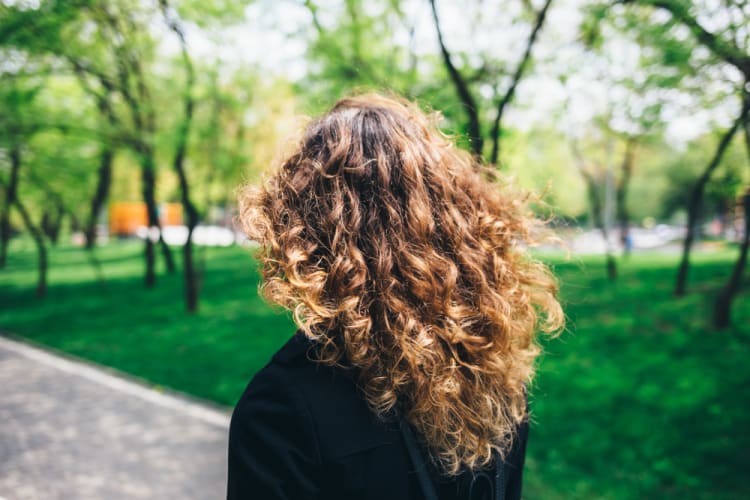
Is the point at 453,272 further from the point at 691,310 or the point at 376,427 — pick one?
the point at 691,310

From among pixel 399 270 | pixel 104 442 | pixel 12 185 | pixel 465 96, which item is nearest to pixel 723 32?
pixel 465 96

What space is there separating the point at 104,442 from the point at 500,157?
511cm

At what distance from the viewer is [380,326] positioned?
3.76 feet

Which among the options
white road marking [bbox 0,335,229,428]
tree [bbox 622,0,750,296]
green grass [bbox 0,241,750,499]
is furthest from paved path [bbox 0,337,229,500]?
tree [bbox 622,0,750,296]

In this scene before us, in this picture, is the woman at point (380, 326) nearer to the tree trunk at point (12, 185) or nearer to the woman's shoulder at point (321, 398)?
the woman's shoulder at point (321, 398)

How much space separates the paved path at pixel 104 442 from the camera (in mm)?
4031

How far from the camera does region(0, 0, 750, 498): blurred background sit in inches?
187

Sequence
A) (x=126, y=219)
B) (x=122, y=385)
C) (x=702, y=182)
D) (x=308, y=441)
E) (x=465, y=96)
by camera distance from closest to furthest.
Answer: (x=308, y=441) → (x=465, y=96) → (x=122, y=385) → (x=702, y=182) → (x=126, y=219)

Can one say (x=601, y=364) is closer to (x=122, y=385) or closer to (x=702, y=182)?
(x=702, y=182)

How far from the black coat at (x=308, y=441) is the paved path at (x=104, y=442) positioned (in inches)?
132

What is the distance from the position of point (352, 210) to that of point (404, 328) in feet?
0.96

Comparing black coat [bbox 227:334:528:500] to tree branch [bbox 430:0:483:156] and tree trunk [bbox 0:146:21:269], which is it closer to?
tree branch [bbox 430:0:483:156]

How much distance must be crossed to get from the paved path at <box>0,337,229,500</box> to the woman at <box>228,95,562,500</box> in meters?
3.35

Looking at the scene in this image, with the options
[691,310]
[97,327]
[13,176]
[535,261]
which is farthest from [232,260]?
[535,261]
